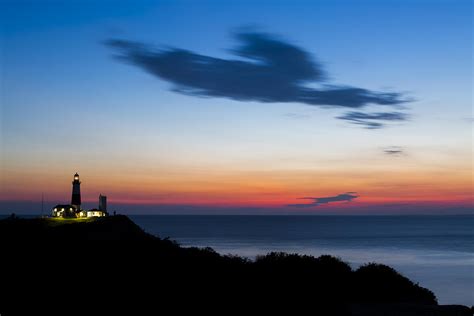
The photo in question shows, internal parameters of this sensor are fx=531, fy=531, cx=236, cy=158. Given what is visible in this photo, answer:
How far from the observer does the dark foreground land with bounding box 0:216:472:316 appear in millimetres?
15094

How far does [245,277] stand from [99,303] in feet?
21.3

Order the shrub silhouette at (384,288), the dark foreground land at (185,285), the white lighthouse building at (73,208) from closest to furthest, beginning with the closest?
1. the dark foreground land at (185,285)
2. the shrub silhouette at (384,288)
3. the white lighthouse building at (73,208)

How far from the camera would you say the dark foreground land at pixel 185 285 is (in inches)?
594

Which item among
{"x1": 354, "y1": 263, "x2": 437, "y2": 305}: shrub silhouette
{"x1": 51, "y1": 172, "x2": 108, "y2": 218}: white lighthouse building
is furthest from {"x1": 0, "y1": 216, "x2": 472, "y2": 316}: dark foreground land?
{"x1": 51, "y1": 172, "x2": 108, "y2": 218}: white lighthouse building

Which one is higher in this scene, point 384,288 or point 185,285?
point 185,285

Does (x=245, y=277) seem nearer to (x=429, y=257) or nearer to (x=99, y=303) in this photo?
(x=99, y=303)

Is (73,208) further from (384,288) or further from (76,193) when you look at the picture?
(384,288)

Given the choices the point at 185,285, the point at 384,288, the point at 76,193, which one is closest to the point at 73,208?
the point at 76,193

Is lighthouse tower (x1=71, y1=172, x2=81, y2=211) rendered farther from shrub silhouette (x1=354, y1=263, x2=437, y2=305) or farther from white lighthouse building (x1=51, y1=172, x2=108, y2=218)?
shrub silhouette (x1=354, y1=263, x2=437, y2=305)

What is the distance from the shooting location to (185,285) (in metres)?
17.1

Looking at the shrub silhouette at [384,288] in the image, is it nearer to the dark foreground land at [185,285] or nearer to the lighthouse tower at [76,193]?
the dark foreground land at [185,285]

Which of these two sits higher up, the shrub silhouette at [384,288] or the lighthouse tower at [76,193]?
the lighthouse tower at [76,193]

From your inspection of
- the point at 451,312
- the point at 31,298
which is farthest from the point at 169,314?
the point at 451,312

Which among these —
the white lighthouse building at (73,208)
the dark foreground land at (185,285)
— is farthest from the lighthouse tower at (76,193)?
the dark foreground land at (185,285)
